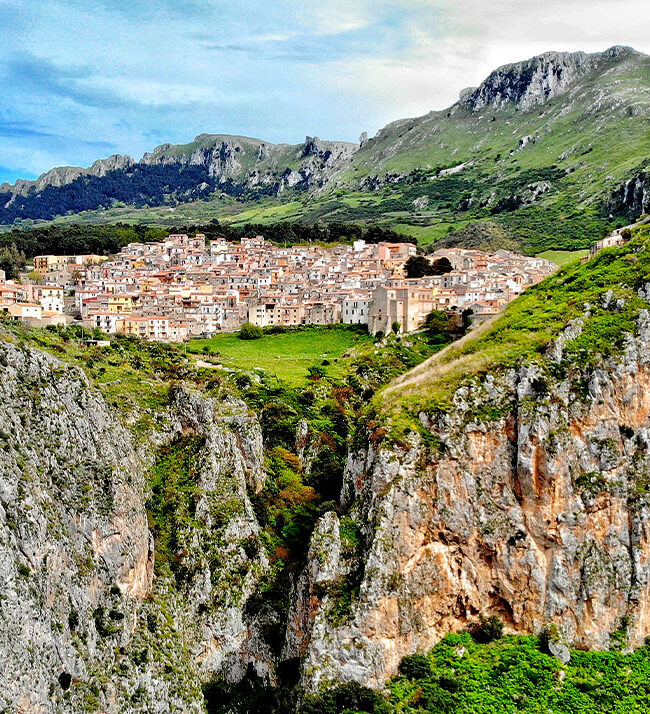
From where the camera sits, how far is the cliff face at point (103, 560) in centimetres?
3209

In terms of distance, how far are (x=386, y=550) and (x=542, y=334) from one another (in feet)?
45.7

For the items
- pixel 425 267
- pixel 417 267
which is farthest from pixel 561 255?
pixel 417 267

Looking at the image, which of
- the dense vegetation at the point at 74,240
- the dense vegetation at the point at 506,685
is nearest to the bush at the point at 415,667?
the dense vegetation at the point at 506,685

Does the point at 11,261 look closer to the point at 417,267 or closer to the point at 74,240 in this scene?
the point at 74,240

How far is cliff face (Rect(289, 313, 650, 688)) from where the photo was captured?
36312mm

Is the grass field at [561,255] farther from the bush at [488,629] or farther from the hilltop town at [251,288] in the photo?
the bush at [488,629]

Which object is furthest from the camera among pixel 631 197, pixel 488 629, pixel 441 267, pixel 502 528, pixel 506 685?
pixel 631 197

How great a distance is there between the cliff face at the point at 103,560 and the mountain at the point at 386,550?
11cm

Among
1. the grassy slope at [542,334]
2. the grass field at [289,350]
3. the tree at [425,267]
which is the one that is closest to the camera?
the grassy slope at [542,334]

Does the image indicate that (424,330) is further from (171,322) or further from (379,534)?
(379,534)

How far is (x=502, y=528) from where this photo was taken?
37750 millimetres

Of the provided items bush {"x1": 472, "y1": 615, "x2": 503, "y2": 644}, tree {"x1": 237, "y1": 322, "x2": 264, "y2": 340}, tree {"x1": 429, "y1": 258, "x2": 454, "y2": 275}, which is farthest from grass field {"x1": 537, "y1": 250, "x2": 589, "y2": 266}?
bush {"x1": 472, "y1": 615, "x2": 503, "y2": 644}

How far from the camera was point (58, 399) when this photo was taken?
131 feet

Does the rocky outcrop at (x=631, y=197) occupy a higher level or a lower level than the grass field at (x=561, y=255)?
higher
